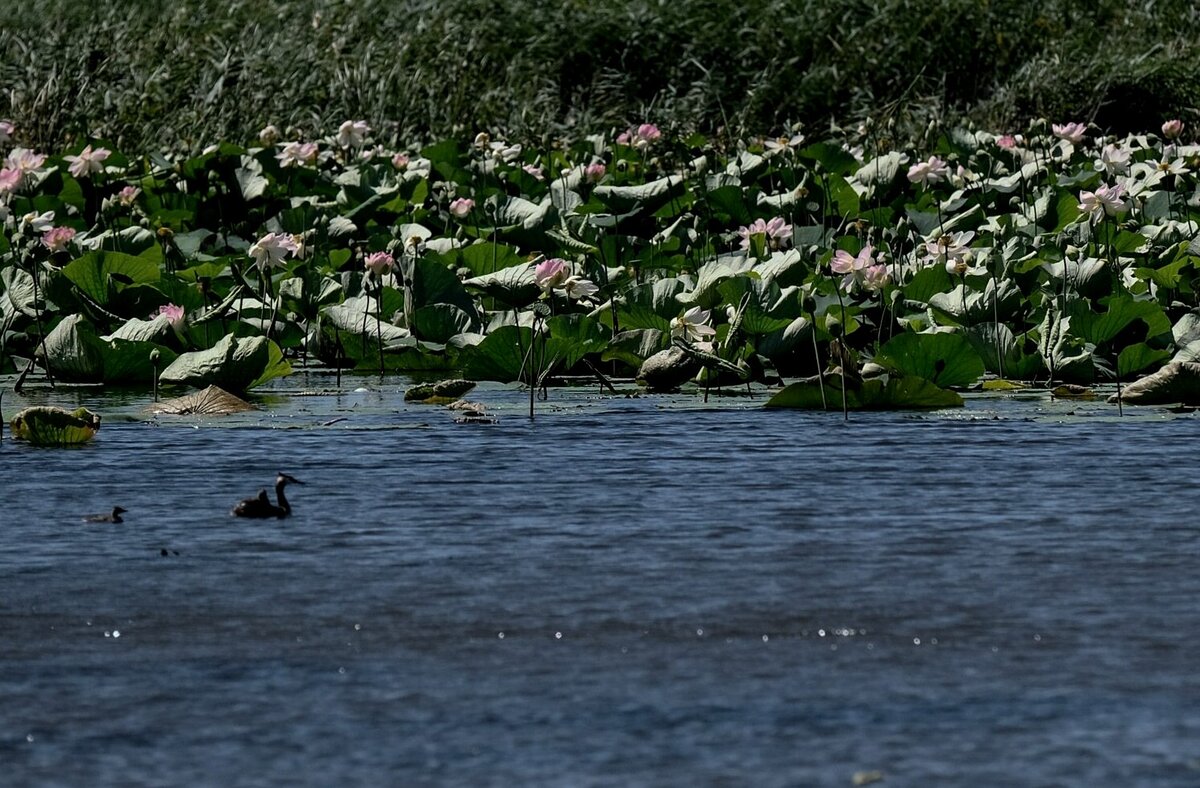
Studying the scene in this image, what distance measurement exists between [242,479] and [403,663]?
1547mm

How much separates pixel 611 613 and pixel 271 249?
3511 mm

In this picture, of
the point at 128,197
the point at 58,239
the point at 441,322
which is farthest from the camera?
the point at 128,197

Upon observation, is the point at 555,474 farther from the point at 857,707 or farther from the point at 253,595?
the point at 857,707

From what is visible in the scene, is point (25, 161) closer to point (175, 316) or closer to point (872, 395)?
point (175, 316)

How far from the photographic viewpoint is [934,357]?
17.6 feet

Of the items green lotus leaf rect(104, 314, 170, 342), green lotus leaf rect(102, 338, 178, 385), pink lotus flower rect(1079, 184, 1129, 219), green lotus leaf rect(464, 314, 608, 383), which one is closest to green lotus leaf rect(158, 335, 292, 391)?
green lotus leaf rect(102, 338, 178, 385)

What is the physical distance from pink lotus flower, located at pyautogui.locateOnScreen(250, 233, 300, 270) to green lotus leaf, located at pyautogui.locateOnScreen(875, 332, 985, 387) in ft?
5.90

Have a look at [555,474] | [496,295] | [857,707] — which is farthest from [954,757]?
[496,295]

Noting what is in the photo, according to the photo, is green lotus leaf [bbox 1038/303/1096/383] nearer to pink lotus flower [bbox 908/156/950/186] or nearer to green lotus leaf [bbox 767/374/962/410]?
green lotus leaf [bbox 767/374/962/410]

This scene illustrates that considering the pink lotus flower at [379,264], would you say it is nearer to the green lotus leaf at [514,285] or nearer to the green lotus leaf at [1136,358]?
the green lotus leaf at [514,285]

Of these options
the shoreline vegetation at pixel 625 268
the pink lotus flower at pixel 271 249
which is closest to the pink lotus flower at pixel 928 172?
the shoreline vegetation at pixel 625 268

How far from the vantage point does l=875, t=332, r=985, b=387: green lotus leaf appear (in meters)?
5.34

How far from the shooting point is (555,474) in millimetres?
4074

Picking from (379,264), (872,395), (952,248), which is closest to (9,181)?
(379,264)
